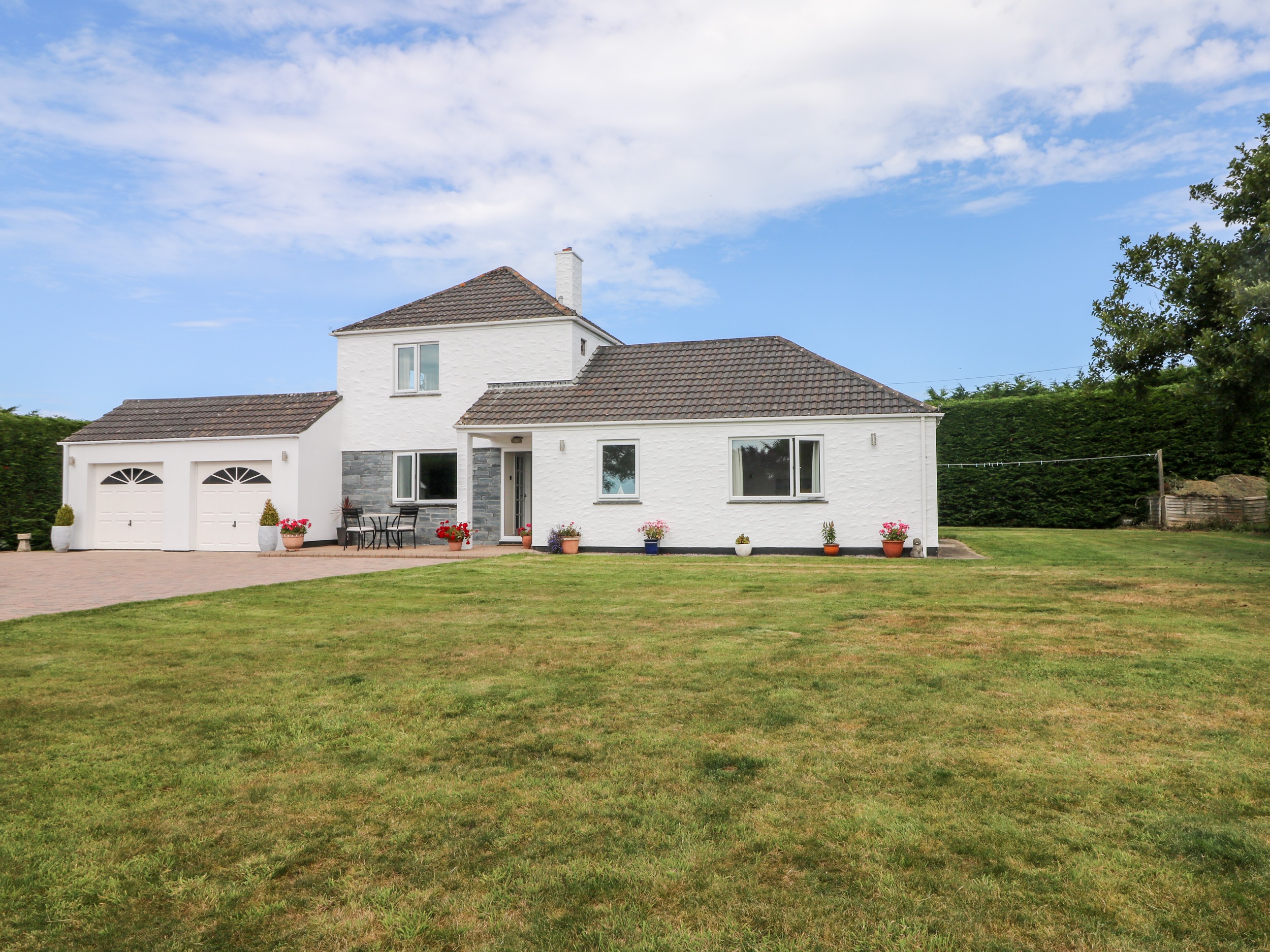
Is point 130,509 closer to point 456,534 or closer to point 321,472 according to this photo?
point 321,472

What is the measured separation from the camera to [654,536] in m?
18.2

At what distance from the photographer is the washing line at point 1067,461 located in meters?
23.0

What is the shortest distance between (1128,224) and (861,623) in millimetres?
11994

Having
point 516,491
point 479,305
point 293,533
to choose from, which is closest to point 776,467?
point 516,491

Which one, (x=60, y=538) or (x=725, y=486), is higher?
(x=725, y=486)

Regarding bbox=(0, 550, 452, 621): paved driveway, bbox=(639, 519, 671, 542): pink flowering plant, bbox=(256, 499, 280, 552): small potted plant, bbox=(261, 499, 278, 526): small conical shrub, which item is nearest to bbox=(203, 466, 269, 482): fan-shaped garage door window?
bbox=(261, 499, 278, 526): small conical shrub

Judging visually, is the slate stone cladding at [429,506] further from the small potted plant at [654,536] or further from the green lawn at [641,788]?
the green lawn at [641,788]

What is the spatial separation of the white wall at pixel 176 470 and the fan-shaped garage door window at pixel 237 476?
27 centimetres

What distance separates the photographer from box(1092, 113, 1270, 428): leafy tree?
12.9 meters

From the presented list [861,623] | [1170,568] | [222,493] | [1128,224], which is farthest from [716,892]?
[222,493]

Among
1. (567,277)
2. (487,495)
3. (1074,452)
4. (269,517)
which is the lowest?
(269,517)

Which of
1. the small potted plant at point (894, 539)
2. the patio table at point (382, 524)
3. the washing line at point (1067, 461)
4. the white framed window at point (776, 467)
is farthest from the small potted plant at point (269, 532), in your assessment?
the washing line at point (1067, 461)

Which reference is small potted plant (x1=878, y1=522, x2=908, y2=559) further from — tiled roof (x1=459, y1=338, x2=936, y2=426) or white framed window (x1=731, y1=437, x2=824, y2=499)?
tiled roof (x1=459, y1=338, x2=936, y2=426)

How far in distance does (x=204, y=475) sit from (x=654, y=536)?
12.5m
